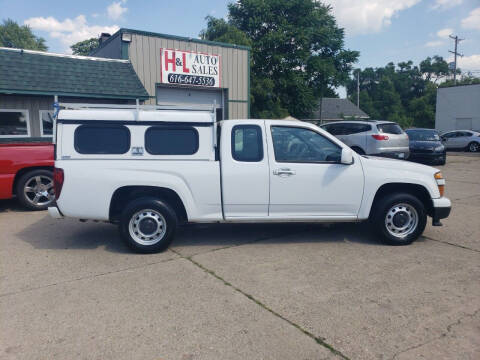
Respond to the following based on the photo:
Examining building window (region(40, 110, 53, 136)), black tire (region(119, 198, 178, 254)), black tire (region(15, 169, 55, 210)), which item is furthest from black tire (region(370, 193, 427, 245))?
building window (region(40, 110, 53, 136))

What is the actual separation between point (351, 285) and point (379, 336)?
99 centimetres

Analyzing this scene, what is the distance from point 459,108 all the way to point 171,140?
38.2 m

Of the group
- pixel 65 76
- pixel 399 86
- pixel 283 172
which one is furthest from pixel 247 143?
pixel 399 86

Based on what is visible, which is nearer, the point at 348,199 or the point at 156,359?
the point at 156,359

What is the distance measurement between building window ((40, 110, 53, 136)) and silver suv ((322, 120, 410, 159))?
9.85 m

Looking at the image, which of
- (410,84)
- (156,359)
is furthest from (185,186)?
(410,84)

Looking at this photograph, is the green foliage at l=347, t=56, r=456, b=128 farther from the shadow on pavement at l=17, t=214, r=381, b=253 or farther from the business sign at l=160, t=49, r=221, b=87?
the shadow on pavement at l=17, t=214, r=381, b=253

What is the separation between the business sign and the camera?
608 inches

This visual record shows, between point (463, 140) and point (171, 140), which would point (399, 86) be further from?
point (171, 140)

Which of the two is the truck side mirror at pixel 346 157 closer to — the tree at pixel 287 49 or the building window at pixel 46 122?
the building window at pixel 46 122

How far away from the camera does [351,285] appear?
4109 mm

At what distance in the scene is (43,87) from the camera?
37.4ft

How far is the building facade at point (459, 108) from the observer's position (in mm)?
35000

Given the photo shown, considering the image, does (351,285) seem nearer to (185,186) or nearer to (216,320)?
(216,320)
